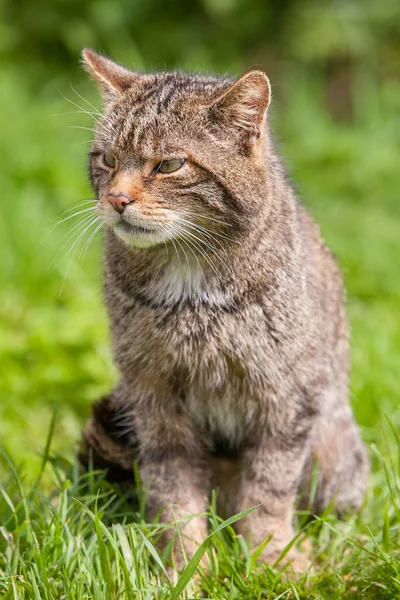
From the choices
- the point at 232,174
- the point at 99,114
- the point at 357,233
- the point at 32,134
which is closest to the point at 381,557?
the point at 232,174

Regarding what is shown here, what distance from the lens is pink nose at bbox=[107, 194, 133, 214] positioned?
8.83 feet

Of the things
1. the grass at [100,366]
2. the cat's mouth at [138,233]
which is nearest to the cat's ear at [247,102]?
the cat's mouth at [138,233]

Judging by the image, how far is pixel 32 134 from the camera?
684cm

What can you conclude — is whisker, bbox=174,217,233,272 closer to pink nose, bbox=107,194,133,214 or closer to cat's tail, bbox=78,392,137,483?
pink nose, bbox=107,194,133,214

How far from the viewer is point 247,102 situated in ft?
9.16

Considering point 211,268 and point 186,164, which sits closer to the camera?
point 186,164

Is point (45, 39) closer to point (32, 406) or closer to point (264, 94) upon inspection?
point (32, 406)

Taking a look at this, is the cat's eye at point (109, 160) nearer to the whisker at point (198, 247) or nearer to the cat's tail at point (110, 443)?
the whisker at point (198, 247)

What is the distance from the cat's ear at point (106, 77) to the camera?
3053mm

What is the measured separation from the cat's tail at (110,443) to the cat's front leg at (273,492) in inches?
20.8

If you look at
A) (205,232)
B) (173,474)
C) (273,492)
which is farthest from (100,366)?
(205,232)

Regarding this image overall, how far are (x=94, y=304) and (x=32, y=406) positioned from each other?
35.8 inches

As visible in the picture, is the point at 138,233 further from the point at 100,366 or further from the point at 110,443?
the point at 100,366

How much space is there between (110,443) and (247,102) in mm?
1403
